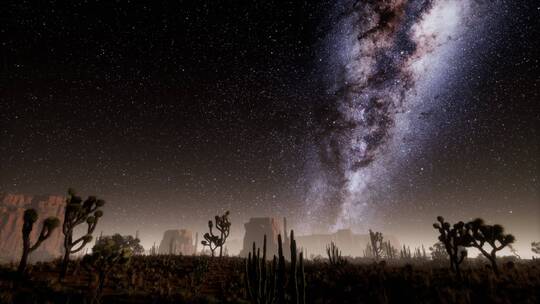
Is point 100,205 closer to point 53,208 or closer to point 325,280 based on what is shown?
point 325,280

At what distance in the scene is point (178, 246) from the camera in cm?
13700

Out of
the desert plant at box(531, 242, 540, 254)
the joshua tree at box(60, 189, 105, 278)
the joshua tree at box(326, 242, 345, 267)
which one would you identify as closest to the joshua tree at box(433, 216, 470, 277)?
the joshua tree at box(326, 242, 345, 267)

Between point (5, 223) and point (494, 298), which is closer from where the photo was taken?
point (494, 298)

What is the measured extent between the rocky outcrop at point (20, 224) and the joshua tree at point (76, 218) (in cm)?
7258

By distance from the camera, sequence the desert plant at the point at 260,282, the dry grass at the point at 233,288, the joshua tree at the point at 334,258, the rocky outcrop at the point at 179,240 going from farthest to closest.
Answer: the rocky outcrop at the point at 179,240
the joshua tree at the point at 334,258
the dry grass at the point at 233,288
the desert plant at the point at 260,282

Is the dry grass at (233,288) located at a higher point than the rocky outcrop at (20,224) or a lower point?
lower

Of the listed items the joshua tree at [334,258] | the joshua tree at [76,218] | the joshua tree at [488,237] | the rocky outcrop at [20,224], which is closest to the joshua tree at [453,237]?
the joshua tree at [488,237]

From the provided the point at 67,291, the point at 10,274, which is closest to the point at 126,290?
the point at 67,291

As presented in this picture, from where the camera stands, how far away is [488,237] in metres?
13.5

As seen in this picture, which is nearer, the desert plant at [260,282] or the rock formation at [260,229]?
the desert plant at [260,282]

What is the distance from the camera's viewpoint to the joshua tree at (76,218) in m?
11.6

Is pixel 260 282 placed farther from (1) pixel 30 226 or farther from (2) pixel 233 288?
(1) pixel 30 226

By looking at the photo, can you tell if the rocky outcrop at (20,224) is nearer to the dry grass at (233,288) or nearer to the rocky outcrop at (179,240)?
the rocky outcrop at (179,240)

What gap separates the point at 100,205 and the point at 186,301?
291 inches
